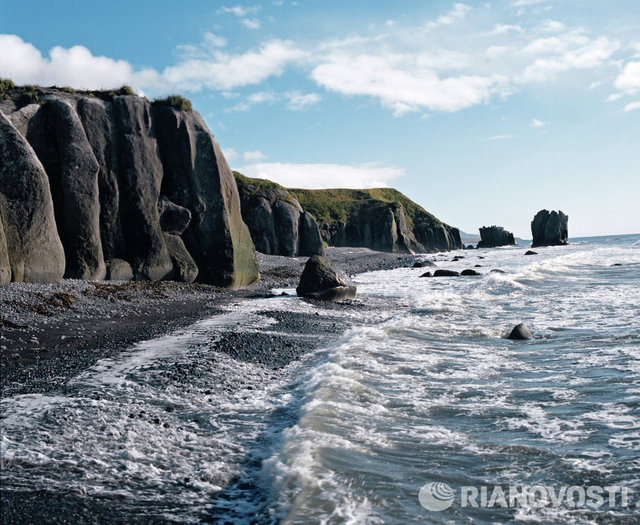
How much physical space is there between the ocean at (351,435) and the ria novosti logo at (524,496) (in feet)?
0.07

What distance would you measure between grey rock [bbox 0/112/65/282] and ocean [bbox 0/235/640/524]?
638 centimetres

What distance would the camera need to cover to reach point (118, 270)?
1903 cm

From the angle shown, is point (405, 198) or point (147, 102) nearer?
point (147, 102)

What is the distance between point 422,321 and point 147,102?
15.8m

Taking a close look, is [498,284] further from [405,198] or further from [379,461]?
[405,198]

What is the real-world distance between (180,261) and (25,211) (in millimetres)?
7160

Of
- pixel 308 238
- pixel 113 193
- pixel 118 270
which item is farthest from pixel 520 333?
pixel 308 238

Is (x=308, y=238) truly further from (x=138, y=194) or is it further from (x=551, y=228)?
(x=551, y=228)

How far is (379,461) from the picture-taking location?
585 cm

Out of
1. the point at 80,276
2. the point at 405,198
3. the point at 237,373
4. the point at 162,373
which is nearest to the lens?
the point at 162,373

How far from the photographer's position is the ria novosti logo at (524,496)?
16.1 ft

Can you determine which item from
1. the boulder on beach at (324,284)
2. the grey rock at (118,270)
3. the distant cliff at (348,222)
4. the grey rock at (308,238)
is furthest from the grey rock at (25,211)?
the grey rock at (308,238)

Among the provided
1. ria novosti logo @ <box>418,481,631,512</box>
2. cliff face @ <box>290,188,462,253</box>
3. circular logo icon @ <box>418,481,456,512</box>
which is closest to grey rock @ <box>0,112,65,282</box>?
circular logo icon @ <box>418,481,456,512</box>

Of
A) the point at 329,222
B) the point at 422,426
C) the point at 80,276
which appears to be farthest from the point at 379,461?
the point at 329,222
